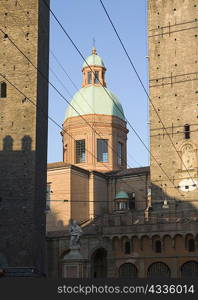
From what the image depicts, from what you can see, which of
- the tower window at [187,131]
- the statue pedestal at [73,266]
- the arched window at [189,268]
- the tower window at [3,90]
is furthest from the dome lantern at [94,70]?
the statue pedestal at [73,266]

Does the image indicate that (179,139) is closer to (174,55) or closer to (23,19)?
(174,55)

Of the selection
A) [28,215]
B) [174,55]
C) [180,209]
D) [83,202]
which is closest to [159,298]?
[28,215]

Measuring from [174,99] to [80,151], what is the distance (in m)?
11.6

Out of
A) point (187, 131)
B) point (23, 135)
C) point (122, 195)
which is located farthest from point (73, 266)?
point (122, 195)

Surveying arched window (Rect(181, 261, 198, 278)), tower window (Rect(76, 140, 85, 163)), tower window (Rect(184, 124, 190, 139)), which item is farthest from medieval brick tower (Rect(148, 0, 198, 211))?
tower window (Rect(76, 140, 85, 163))

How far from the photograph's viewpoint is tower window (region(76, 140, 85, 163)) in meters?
44.7

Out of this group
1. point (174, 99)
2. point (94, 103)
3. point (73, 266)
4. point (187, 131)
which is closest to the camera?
point (73, 266)

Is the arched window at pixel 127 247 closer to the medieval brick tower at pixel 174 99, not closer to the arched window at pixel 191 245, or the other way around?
the medieval brick tower at pixel 174 99

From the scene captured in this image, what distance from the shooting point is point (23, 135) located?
96.0ft

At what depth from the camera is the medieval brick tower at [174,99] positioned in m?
33.8

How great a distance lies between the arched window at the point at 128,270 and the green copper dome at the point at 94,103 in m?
14.9

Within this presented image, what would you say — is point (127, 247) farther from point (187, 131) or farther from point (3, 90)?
point (3, 90)

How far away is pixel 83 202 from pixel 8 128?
40.1 feet

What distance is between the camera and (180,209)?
3334 cm
